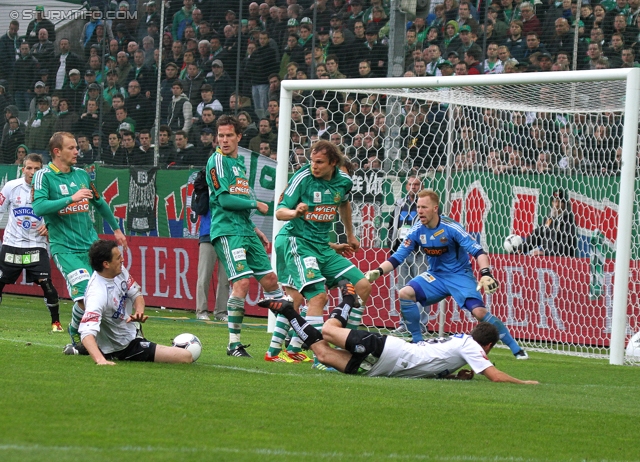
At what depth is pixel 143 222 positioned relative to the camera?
18.4 m

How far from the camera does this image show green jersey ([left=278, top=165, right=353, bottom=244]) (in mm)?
9695

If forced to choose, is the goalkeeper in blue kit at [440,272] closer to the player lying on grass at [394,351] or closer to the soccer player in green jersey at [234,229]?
the soccer player in green jersey at [234,229]

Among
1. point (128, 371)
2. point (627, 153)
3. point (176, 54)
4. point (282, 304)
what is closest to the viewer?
point (128, 371)

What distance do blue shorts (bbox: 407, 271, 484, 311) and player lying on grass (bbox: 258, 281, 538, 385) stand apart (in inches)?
102

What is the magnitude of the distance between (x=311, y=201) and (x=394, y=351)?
2042 mm

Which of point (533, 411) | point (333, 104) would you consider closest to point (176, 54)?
point (333, 104)

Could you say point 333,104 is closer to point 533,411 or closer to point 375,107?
point 375,107

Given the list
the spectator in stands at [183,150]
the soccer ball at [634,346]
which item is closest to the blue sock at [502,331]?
the soccer ball at [634,346]

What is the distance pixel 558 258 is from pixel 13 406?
29.3ft

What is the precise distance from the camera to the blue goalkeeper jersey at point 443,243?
440 inches

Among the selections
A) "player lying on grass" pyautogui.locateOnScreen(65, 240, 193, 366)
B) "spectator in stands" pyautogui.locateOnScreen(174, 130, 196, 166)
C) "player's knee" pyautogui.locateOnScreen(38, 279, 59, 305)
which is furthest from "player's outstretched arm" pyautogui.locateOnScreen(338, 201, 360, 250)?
"spectator in stands" pyautogui.locateOnScreen(174, 130, 196, 166)

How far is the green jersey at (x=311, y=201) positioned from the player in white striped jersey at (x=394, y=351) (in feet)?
4.34

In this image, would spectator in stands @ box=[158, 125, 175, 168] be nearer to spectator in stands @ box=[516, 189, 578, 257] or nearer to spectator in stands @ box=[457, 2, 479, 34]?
spectator in stands @ box=[457, 2, 479, 34]

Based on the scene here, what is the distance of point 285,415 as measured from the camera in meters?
6.07
